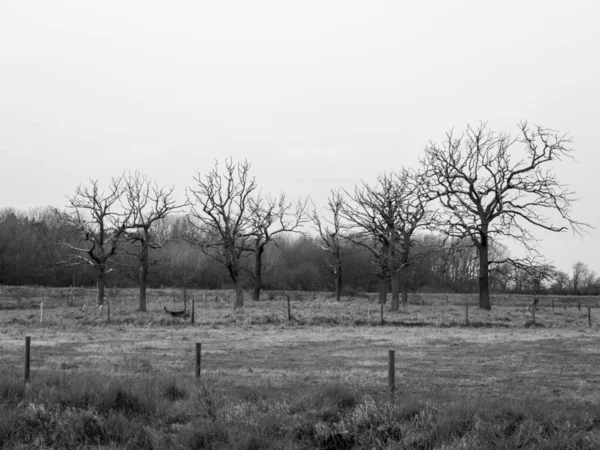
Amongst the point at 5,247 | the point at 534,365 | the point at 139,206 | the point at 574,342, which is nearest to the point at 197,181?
the point at 139,206

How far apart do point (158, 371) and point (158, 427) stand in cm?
485

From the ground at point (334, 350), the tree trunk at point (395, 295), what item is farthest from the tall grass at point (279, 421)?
the tree trunk at point (395, 295)

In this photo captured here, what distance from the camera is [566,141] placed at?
1513 inches

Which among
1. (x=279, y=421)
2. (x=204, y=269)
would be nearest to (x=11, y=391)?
(x=279, y=421)

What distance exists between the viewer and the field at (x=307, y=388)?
361 inches

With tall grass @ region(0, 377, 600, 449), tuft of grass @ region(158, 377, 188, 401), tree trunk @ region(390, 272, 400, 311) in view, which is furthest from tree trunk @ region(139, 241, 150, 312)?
tall grass @ region(0, 377, 600, 449)

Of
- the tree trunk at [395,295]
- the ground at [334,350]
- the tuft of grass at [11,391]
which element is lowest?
the ground at [334,350]

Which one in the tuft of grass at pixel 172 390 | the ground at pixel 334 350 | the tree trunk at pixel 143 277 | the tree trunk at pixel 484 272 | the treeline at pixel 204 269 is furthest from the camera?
the treeline at pixel 204 269

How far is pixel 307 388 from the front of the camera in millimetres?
11461

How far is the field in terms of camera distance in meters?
9.16

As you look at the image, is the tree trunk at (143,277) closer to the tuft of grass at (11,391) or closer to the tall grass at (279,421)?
the tuft of grass at (11,391)

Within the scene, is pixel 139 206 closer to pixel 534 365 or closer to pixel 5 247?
pixel 534 365

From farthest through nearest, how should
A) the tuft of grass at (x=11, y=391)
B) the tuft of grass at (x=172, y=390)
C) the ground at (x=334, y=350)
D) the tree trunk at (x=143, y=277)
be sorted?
the tree trunk at (x=143, y=277), the ground at (x=334, y=350), the tuft of grass at (x=172, y=390), the tuft of grass at (x=11, y=391)

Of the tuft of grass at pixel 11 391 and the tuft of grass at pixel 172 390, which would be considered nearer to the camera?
the tuft of grass at pixel 11 391
